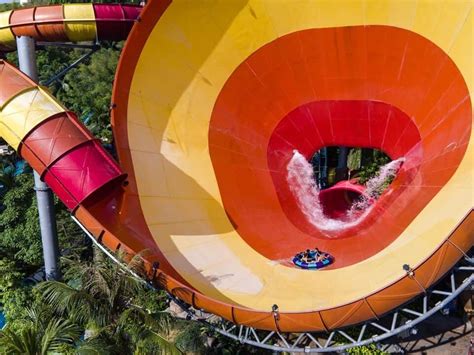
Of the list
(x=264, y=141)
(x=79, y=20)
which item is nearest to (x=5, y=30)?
(x=79, y=20)

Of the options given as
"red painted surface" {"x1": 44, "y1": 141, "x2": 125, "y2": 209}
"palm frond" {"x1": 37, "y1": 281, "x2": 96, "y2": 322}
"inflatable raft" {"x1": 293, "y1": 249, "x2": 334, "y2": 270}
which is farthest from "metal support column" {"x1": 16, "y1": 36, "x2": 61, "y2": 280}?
"inflatable raft" {"x1": 293, "y1": 249, "x2": 334, "y2": 270}

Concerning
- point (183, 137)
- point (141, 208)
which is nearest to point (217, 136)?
point (183, 137)

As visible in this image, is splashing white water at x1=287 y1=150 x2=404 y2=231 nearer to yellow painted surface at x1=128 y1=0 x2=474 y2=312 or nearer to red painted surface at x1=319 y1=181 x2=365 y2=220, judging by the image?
red painted surface at x1=319 y1=181 x2=365 y2=220

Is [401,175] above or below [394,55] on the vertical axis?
below

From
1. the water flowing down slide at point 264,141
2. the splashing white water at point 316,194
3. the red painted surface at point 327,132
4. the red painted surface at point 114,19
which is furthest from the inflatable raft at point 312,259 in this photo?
the red painted surface at point 114,19

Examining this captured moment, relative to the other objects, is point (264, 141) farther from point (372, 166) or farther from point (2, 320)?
point (2, 320)

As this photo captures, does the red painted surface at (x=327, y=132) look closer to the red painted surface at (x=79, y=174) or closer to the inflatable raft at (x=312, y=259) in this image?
the inflatable raft at (x=312, y=259)

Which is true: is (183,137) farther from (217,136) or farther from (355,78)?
(355,78)
